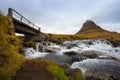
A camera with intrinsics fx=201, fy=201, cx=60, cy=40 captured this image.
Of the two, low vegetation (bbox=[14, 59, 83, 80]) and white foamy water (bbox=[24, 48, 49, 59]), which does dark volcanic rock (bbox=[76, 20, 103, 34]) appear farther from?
low vegetation (bbox=[14, 59, 83, 80])

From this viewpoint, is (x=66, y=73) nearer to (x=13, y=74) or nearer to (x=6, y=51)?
(x=13, y=74)

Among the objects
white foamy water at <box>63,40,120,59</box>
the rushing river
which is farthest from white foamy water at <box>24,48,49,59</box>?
white foamy water at <box>63,40,120,59</box>

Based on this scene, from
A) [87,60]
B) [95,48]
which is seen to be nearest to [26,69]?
[87,60]

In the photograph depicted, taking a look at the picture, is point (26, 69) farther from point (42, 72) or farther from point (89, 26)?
point (89, 26)

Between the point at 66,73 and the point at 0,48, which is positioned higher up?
the point at 0,48

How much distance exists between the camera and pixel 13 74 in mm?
11453

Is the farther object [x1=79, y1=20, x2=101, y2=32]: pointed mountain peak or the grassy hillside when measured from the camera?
[x1=79, y1=20, x2=101, y2=32]: pointed mountain peak

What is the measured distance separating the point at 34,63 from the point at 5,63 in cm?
195

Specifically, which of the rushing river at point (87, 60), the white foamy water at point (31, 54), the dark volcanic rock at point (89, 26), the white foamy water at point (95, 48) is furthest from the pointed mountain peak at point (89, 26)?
the white foamy water at point (31, 54)

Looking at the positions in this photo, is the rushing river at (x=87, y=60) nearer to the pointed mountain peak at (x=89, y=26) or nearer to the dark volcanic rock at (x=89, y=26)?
the dark volcanic rock at (x=89, y=26)

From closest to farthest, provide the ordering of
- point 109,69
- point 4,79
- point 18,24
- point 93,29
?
point 4,79 → point 109,69 → point 18,24 → point 93,29

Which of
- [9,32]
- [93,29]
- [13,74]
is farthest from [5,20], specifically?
[93,29]

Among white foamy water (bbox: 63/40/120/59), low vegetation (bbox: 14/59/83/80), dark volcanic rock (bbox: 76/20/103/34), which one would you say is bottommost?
white foamy water (bbox: 63/40/120/59)

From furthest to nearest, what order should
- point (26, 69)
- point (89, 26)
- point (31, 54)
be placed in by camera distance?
point (89, 26), point (31, 54), point (26, 69)
